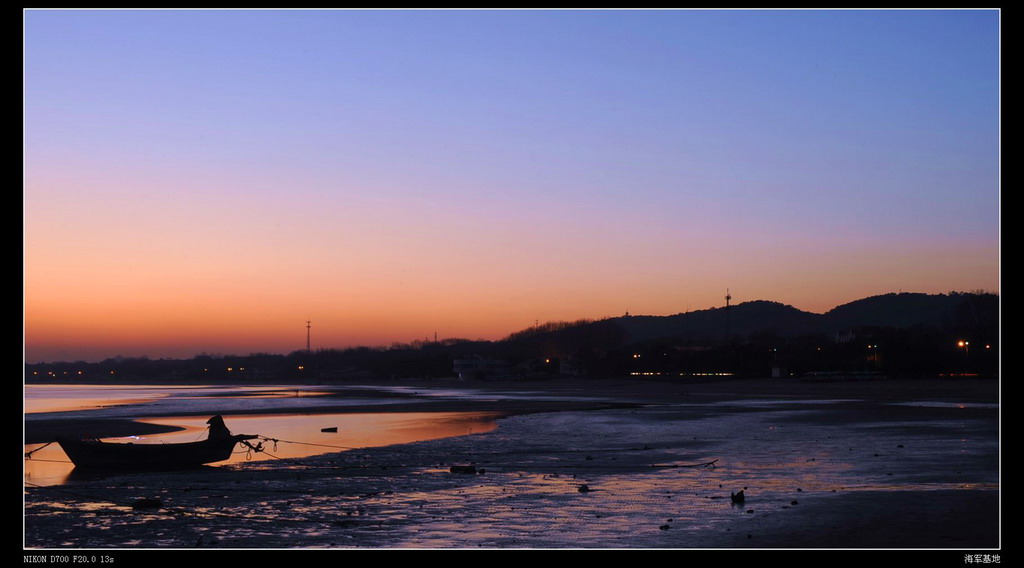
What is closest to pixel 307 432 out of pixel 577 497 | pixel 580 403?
pixel 577 497

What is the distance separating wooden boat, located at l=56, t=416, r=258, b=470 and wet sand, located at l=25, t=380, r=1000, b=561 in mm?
1624

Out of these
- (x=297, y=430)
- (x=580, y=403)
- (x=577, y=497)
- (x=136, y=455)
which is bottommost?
(x=580, y=403)

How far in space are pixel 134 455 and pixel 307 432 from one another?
1576 cm

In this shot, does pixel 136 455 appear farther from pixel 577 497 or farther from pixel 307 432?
pixel 577 497

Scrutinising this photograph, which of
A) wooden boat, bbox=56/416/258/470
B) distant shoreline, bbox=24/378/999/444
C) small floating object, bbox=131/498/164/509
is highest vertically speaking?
small floating object, bbox=131/498/164/509

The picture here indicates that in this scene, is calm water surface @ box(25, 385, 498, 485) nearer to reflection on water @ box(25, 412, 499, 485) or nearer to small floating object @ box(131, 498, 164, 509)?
reflection on water @ box(25, 412, 499, 485)

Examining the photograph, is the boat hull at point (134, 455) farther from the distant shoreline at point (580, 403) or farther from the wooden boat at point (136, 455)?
the distant shoreline at point (580, 403)

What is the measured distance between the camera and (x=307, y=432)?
44969 millimetres

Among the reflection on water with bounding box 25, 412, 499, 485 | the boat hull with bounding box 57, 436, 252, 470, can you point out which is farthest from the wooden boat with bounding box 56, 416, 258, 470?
the reflection on water with bounding box 25, 412, 499, 485

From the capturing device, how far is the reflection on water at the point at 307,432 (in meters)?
31.8

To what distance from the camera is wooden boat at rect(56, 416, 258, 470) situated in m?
29.0

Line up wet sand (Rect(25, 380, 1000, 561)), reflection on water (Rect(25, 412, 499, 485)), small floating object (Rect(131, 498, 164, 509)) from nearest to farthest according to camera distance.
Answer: wet sand (Rect(25, 380, 1000, 561)) < small floating object (Rect(131, 498, 164, 509)) < reflection on water (Rect(25, 412, 499, 485))

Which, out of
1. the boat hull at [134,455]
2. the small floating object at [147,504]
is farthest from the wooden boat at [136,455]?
the small floating object at [147,504]
